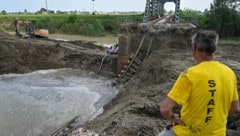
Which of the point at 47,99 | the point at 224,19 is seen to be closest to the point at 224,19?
the point at 224,19

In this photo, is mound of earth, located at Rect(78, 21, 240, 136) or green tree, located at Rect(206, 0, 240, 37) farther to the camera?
green tree, located at Rect(206, 0, 240, 37)

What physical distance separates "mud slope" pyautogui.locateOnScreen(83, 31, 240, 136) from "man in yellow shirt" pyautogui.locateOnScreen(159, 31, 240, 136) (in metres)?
4.03

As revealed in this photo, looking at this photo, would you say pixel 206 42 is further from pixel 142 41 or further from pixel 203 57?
pixel 142 41

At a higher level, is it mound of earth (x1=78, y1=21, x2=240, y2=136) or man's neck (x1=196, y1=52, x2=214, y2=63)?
man's neck (x1=196, y1=52, x2=214, y2=63)

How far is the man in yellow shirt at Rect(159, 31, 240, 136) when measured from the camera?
363cm

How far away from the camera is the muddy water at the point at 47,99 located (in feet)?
44.9

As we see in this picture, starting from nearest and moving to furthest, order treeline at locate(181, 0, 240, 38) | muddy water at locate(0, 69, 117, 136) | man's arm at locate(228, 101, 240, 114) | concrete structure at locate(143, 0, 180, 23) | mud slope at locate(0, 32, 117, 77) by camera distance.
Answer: man's arm at locate(228, 101, 240, 114), muddy water at locate(0, 69, 117, 136), mud slope at locate(0, 32, 117, 77), treeline at locate(181, 0, 240, 38), concrete structure at locate(143, 0, 180, 23)

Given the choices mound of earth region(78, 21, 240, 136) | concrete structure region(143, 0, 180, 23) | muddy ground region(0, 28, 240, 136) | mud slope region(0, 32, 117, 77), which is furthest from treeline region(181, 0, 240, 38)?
mound of earth region(78, 21, 240, 136)

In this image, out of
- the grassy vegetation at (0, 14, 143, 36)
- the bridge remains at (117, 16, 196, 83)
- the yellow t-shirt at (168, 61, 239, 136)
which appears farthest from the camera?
the grassy vegetation at (0, 14, 143, 36)

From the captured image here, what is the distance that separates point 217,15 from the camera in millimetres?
39906

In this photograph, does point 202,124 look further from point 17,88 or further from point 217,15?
point 217,15

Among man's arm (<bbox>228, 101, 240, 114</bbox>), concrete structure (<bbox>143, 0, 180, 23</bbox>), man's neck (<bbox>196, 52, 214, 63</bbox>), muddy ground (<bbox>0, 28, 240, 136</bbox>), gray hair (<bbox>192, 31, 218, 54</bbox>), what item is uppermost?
gray hair (<bbox>192, 31, 218, 54</bbox>)

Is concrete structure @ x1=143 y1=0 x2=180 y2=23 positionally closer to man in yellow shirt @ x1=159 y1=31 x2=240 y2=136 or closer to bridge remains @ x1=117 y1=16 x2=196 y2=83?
bridge remains @ x1=117 y1=16 x2=196 y2=83

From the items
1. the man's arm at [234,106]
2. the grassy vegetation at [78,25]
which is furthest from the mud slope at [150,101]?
the grassy vegetation at [78,25]
